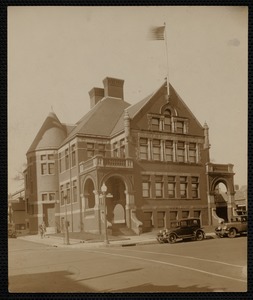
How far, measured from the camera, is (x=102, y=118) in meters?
8.48

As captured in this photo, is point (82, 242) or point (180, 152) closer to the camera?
point (82, 242)

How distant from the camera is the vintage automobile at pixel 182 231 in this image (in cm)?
841

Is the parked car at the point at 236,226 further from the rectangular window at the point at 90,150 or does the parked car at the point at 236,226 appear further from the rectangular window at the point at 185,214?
the rectangular window at the point at 90,150

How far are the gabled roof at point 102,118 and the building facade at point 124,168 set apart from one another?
0.8 inches

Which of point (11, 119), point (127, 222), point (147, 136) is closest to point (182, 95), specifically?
point (147, 136)

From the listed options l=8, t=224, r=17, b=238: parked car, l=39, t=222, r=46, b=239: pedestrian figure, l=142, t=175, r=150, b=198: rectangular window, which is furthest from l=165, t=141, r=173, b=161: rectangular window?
l=8, t=224, r=17, b=238: parked car

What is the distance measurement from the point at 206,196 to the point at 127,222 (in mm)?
1734

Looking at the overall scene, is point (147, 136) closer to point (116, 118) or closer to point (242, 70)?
point (116, 118)

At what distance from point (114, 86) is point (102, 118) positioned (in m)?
0.69

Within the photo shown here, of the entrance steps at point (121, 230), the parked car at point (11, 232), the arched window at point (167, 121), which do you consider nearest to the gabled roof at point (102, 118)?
the arched window at point (167, 121)

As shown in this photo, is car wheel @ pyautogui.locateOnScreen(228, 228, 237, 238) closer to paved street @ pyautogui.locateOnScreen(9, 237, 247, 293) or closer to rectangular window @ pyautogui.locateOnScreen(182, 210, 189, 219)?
paved street @ pyautogui.locateOnScreen(9, 237, 247, 293)

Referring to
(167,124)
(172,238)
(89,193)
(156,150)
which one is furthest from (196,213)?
(89,193)

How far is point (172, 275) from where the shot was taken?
7.87 metres

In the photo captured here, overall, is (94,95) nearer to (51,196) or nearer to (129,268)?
(51,196)
